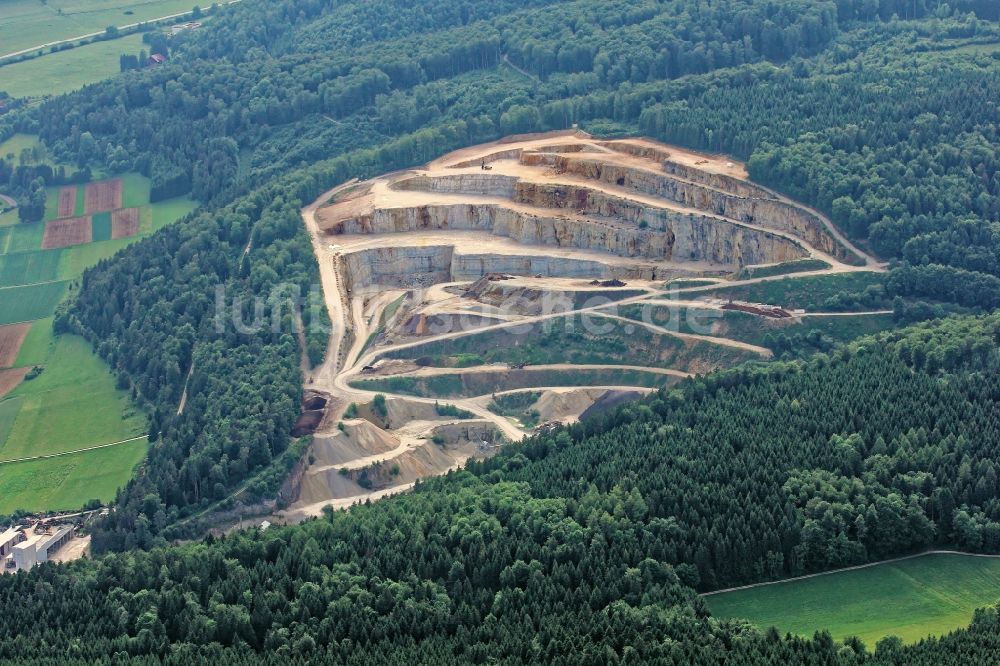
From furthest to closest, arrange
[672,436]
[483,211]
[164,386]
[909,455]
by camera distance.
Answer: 1. [483,211]
2. [164,386]
3. [672,436]
4. [909,455]

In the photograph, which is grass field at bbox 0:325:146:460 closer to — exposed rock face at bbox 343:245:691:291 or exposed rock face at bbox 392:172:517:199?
exposed rock face at bbox 343:245:691:291

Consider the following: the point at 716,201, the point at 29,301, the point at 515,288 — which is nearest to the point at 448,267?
the point at 515,288

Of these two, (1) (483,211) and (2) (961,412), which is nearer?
(2) (961,412)

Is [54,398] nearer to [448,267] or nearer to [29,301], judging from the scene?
[29,301]

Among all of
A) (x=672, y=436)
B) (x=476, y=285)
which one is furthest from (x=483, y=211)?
(x=672, y=436)

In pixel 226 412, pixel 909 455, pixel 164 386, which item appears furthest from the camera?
pixel 164 386

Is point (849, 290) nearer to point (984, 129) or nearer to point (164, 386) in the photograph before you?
point (984, 129)
